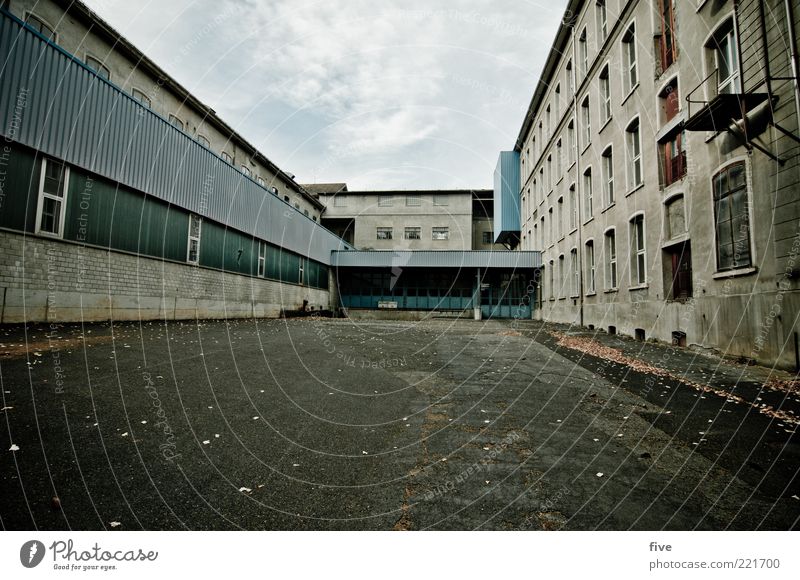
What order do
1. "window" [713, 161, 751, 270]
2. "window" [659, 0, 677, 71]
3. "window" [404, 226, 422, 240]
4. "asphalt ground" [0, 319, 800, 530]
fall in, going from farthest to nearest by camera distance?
"window" [404, 226, 422, 240] < "window" [659, 0, 677, 71] < "window" [713, 161, 751, 270] < "asphalt ground" [0, 319, 800, 530]

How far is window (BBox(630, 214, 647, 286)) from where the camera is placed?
13273mm

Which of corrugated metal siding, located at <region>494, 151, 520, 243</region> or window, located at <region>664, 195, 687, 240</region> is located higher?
corrugated metal siding, located at <region>494, 151, 520, 243</region>

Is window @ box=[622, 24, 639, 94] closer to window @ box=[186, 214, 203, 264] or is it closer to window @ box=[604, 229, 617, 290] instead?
window @ box=[604, 229, 617, 290]

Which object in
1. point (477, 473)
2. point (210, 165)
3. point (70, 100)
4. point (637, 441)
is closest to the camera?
point (477, 473)

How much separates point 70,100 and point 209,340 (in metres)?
8.42

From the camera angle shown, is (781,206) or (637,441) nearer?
(637,441)

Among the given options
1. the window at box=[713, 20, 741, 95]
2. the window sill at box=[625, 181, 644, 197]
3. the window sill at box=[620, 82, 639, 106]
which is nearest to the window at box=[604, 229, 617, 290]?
the window sill at box=[625, 181, 644, 197]

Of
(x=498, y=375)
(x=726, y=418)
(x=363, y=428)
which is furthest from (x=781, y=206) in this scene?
(x=363, y=428)

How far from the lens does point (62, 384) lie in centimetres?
443

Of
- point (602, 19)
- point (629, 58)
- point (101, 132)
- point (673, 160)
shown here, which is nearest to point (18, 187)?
point (101, 132)

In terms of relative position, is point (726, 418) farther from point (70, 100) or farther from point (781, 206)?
point (70, 100)

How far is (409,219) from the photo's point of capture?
4322cm

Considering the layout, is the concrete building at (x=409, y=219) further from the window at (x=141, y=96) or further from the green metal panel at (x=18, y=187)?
the green metal panel at (x=18, y=187)

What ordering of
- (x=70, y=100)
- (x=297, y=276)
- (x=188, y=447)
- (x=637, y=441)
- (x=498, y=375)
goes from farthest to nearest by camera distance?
1. (x=297, y=276)
2. (x=70, y=100)
3. (x=498, y=375)
4. (x=637, y=441)
5. (x=188, y=447)
